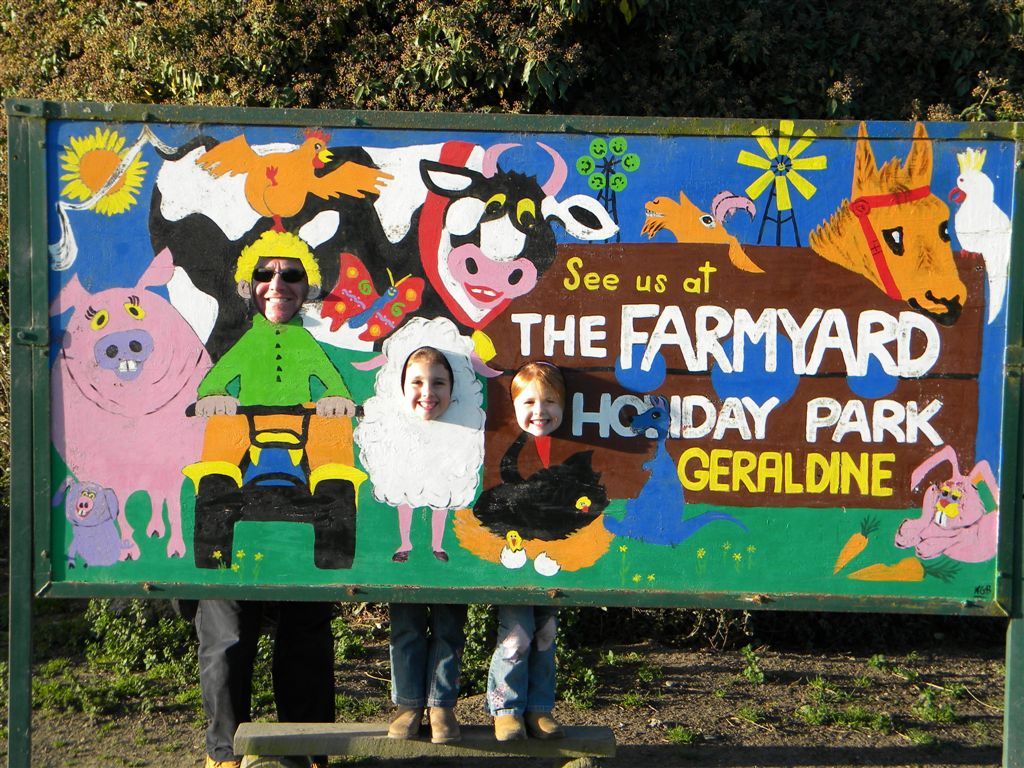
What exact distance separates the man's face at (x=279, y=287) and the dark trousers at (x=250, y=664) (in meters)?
1.12

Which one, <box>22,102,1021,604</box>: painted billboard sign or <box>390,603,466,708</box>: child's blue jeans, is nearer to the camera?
Result: <box>22,102,1021,604</box>: painted billboard sign

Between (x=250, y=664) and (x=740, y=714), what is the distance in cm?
229

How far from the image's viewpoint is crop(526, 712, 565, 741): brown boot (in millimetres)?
3799

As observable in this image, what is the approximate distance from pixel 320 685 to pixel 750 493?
6.08 feet

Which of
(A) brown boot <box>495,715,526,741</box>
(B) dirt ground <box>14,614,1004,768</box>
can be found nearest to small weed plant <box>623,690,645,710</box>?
(B) dirt ground <box>14,614,1004,768</box>

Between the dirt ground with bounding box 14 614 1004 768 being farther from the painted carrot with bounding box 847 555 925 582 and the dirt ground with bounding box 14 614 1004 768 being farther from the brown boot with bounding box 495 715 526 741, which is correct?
the painted carrot with bounding box 847 555 925 582

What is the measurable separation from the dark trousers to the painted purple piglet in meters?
0.48

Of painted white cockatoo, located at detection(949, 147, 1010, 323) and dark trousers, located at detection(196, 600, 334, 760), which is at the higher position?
painted white cockatoo, located at detection(949, 147, 1010, 323)

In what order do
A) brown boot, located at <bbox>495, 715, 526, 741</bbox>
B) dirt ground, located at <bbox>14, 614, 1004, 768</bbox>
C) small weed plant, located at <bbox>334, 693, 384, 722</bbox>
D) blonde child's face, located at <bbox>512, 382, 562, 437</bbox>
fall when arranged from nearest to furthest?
1. blonde child's face, located at <bbox>512, 382, 562, 437</bbox>
2. brown boot, located at <bbox>495, 715, 526, 741</bbox>
3. dirt ground, located at <bbox>14, 614, 1004, 768</bbox>
4. small weed plant, located at <bbox>334, 693, 384, 722</bbox>

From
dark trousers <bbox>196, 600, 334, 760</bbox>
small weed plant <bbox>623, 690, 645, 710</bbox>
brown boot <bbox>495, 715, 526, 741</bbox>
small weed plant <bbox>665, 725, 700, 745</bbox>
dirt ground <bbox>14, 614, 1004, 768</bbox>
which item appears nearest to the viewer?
brown boot <bbox>495, 715, 526, 741</bbox>

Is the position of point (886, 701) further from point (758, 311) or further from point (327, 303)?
point (327, 303)

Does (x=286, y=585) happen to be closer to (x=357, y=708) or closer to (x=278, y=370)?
(x=278, y=370)

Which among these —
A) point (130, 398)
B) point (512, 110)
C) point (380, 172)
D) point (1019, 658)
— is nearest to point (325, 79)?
point (512, 110)

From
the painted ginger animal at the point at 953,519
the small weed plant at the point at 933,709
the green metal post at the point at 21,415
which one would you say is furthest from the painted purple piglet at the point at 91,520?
the small weed plant at the point at 933,709
